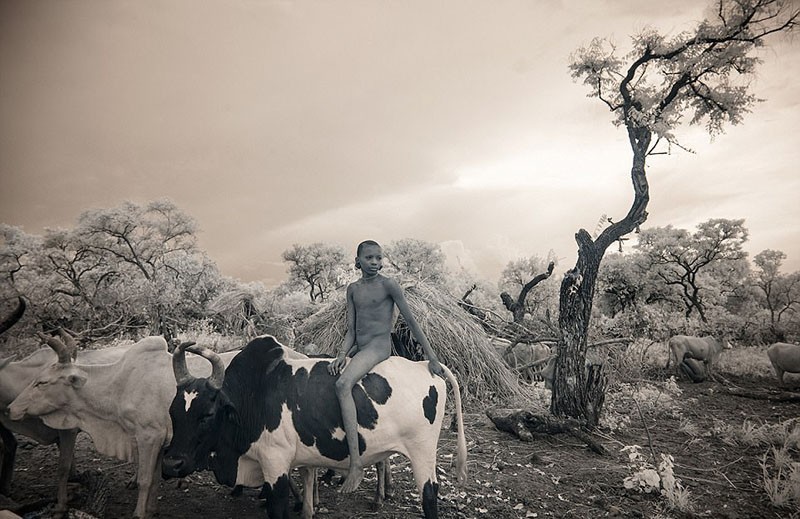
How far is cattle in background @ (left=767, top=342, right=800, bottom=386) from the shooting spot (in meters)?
10.0

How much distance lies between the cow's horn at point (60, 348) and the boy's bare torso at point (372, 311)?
3155 mm

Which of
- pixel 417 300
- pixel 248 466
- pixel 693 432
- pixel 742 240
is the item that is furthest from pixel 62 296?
pixel 742 240

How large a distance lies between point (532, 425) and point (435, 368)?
4.15m

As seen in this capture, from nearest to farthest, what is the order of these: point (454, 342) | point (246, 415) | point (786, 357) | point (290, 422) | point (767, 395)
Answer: point (290, 422)
point (246, 415)
point (454, 342)
point (767, 395)
point (786, 357)

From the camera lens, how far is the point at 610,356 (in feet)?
35.0

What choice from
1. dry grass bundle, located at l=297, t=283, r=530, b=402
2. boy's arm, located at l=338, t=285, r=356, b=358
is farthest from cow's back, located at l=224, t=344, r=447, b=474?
dry grass bundle, located at l=297, t=283, r=530, b=402

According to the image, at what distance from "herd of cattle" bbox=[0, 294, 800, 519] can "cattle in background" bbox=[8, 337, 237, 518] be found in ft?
0.04

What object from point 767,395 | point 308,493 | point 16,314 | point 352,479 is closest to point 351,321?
point 352,479

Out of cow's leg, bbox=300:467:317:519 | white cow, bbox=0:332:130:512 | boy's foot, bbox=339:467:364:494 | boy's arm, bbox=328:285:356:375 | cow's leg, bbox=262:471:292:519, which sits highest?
boy's arm, bbox=328:285:356:375

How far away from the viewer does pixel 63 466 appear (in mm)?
4523

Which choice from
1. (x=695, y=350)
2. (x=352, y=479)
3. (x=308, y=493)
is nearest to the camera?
(x=352, y=479)

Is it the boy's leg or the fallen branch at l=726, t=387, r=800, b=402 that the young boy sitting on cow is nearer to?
the boy's leg

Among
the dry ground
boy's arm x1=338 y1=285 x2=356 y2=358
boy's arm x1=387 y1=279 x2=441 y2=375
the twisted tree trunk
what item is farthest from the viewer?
the twisted tree trunk

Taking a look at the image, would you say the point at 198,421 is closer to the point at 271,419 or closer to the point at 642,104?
the point at 271,419
